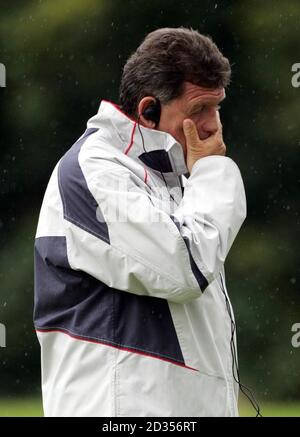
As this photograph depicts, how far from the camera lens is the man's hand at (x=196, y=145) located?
2.95m

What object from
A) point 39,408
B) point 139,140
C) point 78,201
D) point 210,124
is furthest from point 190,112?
point 39,408

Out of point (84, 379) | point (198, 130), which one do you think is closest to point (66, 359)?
point (84, 379)

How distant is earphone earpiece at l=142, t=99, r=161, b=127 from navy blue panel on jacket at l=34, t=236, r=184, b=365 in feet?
1.49

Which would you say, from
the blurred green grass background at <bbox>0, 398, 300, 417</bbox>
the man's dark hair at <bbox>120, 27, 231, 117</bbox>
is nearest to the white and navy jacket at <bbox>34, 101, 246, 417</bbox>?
the man's dark hair at <bbox>120, 27, 231, 117</bbox>

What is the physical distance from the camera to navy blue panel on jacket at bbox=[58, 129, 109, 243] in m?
2.71

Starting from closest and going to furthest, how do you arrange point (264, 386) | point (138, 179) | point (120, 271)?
point (120, 271), point (138, 179), point (264, 386)

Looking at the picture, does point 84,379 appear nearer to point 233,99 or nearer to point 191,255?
point 191,255

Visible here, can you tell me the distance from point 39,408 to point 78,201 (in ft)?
23.1

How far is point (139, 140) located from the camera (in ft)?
9.71

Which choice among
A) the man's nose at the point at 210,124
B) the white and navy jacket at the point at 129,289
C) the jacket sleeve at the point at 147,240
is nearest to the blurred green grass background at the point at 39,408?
the man's nose at the point at 210,124

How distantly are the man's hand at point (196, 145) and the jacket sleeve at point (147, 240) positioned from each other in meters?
0.20

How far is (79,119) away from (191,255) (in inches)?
314

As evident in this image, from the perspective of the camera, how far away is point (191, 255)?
268 centimetres

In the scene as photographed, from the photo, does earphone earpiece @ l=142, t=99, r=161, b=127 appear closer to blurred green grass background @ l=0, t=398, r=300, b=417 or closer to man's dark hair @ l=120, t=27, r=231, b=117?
man's dark hair @ l=120, t=27, r=231, b=117
